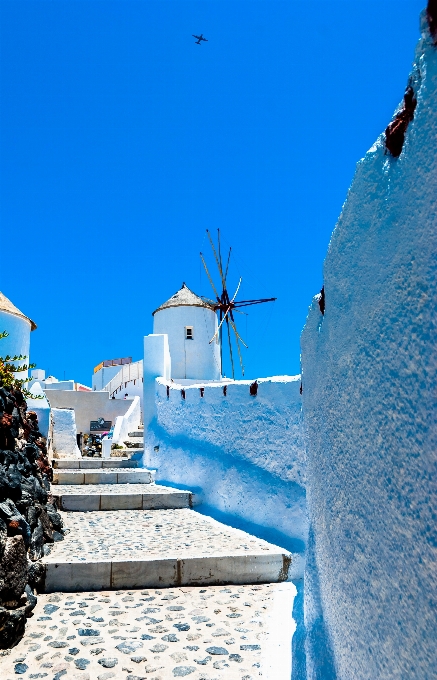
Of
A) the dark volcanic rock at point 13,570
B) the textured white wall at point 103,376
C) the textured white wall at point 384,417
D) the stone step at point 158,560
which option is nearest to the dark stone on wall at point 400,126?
the textured white wall at point 384,417

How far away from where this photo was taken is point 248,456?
18.2ft

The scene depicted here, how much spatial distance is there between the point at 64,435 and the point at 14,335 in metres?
3.15

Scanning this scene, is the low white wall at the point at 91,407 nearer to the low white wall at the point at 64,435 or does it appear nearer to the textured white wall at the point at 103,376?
the low white wall at the point at 64,435

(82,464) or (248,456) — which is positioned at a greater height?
(248,456)

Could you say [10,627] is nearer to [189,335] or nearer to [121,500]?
[121,500]

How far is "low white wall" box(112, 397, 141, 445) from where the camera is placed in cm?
1243

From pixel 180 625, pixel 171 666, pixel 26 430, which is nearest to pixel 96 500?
pixel 26 430

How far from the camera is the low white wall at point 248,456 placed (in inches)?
185

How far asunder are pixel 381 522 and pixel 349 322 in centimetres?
70

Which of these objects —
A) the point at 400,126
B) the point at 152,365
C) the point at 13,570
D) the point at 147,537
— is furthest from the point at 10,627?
the point at 152,365

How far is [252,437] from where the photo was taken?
546cm

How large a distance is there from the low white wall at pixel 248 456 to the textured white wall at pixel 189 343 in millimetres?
7255

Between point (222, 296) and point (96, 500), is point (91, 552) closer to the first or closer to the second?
point (96, 500)

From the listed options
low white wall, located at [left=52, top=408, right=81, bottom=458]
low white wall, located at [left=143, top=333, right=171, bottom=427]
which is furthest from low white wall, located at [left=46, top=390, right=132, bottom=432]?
low white wall, located at [left=143, top=333, right=171, bottom=427]
